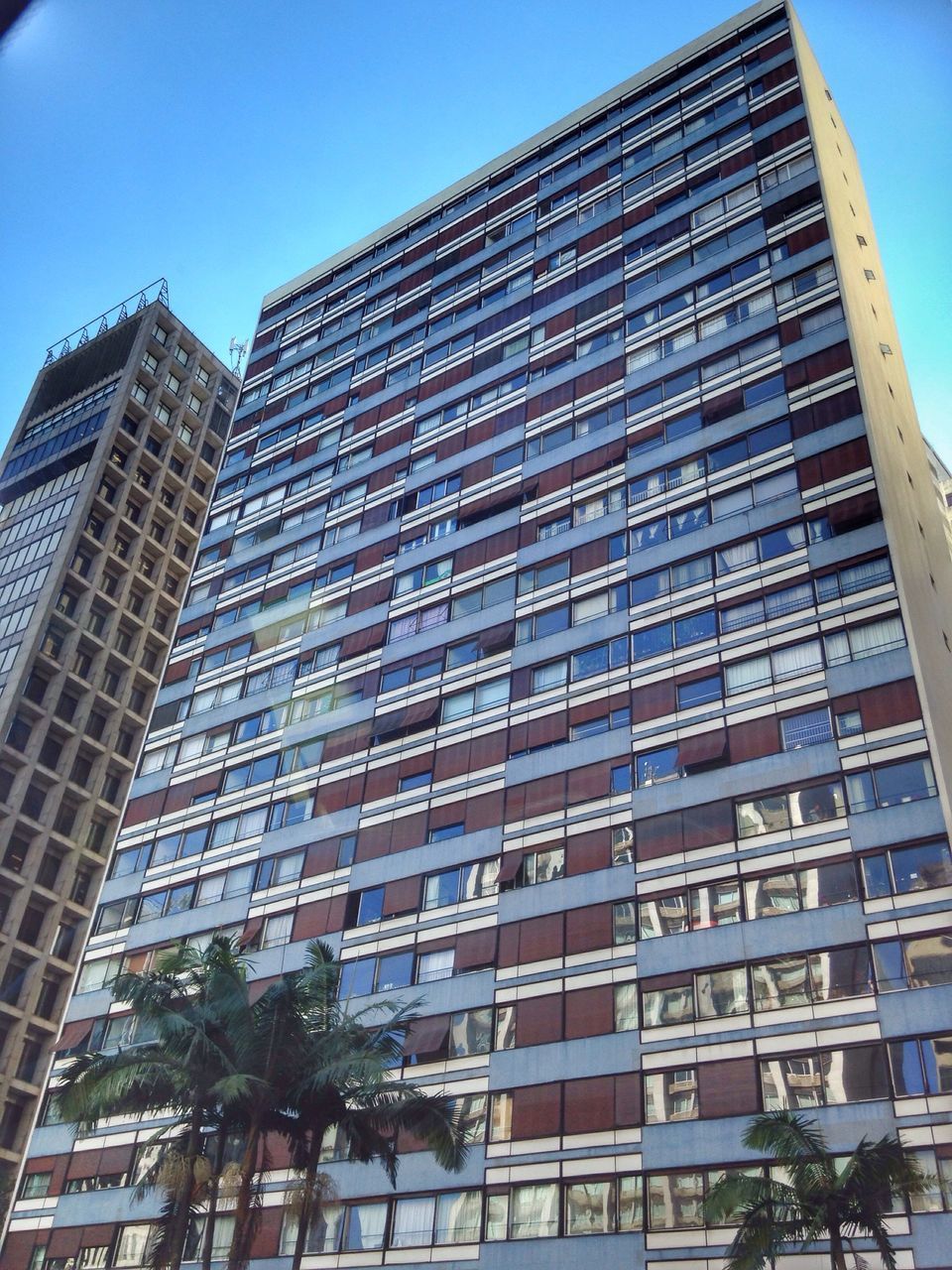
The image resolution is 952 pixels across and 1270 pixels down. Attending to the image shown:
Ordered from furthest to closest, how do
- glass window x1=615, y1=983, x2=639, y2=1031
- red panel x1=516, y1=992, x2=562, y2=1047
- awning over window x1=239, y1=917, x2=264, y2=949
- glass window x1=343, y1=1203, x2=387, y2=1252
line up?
awning over window x1=239, y1=917, x2=264, y2=949
red panel x1=516, y1=992, x2=562, y2=1047
glass window x1=343, y1=1203, x2=387, y2=1252
glass window x1=615, y1=983, x2=639, y2=1031

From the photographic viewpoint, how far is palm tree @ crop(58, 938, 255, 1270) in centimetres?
3070

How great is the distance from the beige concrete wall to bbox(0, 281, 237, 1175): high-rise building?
43050 mm

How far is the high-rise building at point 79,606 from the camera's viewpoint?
7369 cm

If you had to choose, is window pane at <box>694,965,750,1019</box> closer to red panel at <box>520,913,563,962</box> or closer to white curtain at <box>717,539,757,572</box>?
red panel at <box>520,913,563,962</box>

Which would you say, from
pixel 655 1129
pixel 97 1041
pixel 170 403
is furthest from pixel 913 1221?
pixel 170 403

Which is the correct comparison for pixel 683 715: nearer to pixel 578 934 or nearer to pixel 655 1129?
pixel 578 934

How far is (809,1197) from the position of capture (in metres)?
27.4

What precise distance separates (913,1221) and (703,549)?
87.1 feet

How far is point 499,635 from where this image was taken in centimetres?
5366

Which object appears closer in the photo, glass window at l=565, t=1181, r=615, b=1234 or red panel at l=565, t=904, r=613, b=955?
glass window at l=565, t=1181, r=615, b=1234

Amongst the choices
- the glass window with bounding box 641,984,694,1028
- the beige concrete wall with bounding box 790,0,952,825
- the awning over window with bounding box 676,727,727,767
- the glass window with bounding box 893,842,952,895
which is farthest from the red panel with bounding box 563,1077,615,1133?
the beige concrete wall with bounding box 790,0,952,825

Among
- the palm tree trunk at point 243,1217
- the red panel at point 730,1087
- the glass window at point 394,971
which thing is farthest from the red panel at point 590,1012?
the palm tree trunk at point 243,1217

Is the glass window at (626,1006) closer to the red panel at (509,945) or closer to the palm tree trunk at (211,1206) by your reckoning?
the red panel at (509,945)

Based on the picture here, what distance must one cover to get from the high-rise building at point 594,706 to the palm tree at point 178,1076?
11.7 meters
